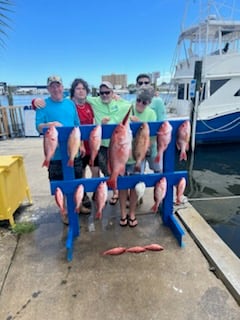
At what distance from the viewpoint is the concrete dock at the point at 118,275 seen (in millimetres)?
1797

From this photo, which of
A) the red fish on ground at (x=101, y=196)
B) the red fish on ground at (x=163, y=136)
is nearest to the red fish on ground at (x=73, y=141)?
the red fish on ground at (x=101, y=196)

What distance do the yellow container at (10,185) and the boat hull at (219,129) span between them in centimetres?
770

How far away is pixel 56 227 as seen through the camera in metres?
2.92

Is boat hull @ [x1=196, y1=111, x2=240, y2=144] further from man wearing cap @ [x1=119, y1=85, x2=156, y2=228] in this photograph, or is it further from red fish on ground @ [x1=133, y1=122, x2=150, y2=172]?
red fish on ground @ [x1=133, y1=122, x2=150, y2=172]

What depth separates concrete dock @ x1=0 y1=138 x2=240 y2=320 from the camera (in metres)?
1.80

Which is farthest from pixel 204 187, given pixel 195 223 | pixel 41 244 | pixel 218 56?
pixel 218 56

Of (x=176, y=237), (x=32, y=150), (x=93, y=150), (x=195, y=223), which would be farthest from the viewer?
(x=32, y=150)

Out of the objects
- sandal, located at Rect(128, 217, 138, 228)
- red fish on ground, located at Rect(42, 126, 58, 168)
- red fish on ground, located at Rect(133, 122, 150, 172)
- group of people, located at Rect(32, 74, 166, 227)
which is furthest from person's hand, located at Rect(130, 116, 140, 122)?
sandal, located at Rect(128, 217, 138, 228)

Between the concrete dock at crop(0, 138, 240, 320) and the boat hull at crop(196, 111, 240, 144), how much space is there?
23.2ft

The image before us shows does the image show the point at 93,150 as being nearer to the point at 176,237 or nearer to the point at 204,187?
the point at 176,237

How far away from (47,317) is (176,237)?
4.63 ft

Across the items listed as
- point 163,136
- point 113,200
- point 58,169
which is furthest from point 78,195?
point 113,200

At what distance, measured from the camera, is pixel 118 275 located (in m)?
2.13

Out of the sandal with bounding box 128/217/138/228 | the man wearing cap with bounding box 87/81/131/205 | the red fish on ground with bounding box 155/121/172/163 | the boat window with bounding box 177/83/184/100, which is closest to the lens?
the red fish on ground with bounding box 155/121/172/163
